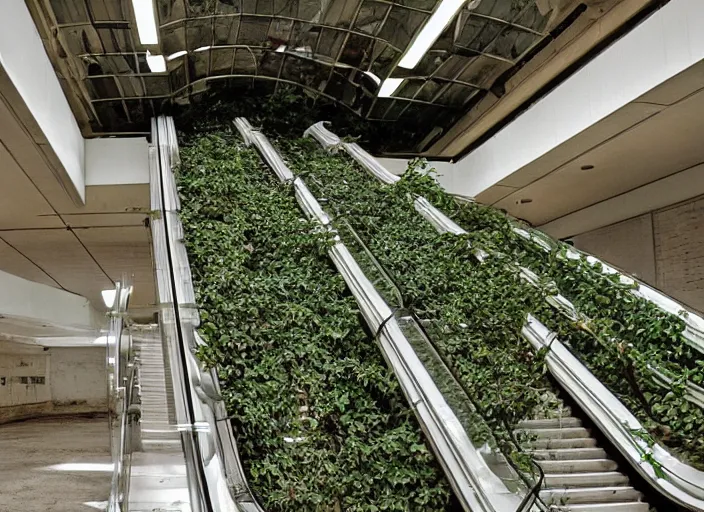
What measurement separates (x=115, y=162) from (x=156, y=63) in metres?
1.93


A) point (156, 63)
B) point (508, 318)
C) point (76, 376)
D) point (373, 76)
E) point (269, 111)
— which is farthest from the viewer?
point (76, 376)

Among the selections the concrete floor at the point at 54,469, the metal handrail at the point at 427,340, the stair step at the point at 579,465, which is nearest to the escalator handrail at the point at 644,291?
the stair step at the point at 579,465

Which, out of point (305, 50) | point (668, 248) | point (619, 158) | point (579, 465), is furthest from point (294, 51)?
point (579, 465)

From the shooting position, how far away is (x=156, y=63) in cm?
1102

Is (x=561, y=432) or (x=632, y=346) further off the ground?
(x=632, y=346)

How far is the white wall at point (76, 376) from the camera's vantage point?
13.1m

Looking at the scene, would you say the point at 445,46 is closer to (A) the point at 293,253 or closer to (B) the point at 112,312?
(A) the point at 293,253

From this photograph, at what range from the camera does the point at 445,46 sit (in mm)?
10680

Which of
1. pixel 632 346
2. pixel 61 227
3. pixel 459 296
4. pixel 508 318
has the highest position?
pixel 61 227

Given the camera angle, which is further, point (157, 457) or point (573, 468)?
point (157, 457)

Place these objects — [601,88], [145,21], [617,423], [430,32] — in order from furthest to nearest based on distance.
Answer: [430,32] → [145,21] → [601,88] → [617,423]

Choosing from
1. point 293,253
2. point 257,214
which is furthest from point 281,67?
point 293,253

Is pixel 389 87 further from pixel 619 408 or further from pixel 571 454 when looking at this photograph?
pixel 571 454

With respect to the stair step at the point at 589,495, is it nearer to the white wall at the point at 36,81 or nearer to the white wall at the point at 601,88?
the white wall at the point at 601,88
